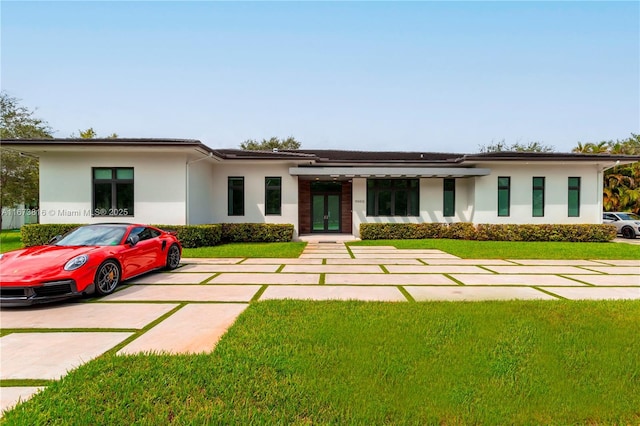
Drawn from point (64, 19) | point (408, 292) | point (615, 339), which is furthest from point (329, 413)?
point (64, 19)

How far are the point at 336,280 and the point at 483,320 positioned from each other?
3.24 meters

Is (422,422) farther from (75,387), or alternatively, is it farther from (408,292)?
(408,292)

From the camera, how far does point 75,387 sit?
2.49 m

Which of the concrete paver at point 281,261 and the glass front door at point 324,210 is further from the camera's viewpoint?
the glass front door at point 324,210

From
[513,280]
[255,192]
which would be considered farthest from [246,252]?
[513,280]

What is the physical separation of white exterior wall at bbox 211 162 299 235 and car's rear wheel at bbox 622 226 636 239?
17.8 m

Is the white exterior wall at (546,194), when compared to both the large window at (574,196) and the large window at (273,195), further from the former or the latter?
the large window at (273,195)

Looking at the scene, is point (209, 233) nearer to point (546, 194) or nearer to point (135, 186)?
point (135, 186)

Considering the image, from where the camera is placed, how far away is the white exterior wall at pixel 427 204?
16594 mm

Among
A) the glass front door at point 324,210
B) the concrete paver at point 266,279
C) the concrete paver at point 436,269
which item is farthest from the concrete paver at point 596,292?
the glass front door at point 324,210

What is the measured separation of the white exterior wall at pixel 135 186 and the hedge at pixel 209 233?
0.80 meters

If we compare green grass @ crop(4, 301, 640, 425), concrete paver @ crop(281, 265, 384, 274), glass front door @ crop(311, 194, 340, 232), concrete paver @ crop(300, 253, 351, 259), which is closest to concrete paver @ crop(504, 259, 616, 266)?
concrete paver @ crop(281, 265, 384, 274)

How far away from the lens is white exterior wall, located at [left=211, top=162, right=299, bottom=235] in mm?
15414

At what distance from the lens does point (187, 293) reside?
5.67 m
